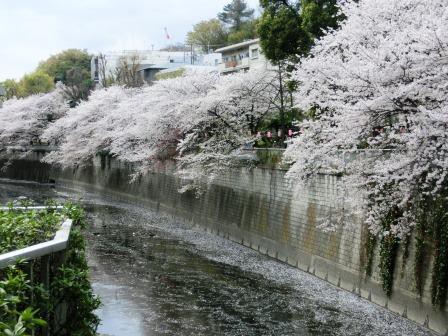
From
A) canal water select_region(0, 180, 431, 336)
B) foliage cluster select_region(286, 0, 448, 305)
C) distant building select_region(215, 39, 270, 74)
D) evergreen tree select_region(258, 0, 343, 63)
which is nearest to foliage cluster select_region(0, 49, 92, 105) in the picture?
distant building select_region(215, 39, 270, 74)

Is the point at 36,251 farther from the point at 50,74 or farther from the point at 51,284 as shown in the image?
the point at 50,74

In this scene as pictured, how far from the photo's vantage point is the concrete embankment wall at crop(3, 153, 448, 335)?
585 inches

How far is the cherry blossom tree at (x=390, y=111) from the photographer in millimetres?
12070

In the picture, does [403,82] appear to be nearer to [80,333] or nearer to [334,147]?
[334,147]

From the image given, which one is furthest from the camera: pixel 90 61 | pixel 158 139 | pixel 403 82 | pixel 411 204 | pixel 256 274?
pixel 90 61

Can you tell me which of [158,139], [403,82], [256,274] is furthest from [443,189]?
[158,139]

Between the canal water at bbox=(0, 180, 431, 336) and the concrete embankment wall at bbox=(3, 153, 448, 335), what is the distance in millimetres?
432

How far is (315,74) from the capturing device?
17.4 metres

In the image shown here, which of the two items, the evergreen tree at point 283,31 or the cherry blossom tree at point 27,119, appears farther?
the cherry blossom tree at point 27,119

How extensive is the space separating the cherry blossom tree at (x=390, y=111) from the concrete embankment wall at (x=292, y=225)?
5.08 ft

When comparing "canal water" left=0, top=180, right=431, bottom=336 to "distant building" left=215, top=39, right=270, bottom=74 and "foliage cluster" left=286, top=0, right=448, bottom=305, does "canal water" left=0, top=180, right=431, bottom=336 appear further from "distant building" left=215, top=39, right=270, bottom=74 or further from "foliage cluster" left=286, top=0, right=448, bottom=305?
"distant building" left=215, top=39, right=270, bottom=74

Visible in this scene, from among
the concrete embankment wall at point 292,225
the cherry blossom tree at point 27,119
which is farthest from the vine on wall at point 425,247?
the cherry blossom tree at point 27,119

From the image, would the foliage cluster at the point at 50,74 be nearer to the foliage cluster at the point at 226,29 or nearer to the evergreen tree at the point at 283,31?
the foliage cluster at the point at 226,29

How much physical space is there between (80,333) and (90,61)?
9590 cm
